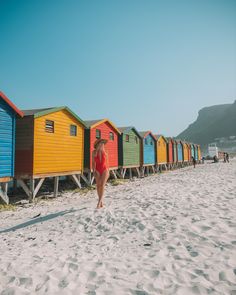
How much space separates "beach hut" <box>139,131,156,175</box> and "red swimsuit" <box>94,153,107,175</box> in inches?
Result: 728

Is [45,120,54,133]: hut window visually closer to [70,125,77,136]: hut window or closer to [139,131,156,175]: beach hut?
[70,125,77,136]: hut window

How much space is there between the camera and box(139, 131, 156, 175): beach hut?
86.1 ft

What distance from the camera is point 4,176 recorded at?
10836 millimetres

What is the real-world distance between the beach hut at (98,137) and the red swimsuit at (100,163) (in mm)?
9405

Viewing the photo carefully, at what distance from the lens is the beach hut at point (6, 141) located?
35.3ft

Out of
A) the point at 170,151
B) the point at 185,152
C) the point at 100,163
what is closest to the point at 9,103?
the point at 100,163

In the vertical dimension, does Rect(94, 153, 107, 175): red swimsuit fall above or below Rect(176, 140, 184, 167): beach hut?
below

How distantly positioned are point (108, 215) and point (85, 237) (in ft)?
4.62

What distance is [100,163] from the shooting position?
25.8ft

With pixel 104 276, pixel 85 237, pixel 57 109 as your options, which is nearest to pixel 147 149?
pixel 57 109

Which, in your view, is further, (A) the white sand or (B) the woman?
(B) the woman

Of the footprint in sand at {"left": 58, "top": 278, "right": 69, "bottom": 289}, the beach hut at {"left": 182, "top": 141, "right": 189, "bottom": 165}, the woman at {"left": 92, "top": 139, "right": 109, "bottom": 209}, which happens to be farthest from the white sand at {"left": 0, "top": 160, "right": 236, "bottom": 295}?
Answer: the beach hut at {"left": 182, "top": 141, "right": 189, "bottom": 165}

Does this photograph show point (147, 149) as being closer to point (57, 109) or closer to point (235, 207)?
point (57, 109)

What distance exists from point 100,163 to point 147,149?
66.1 feet
